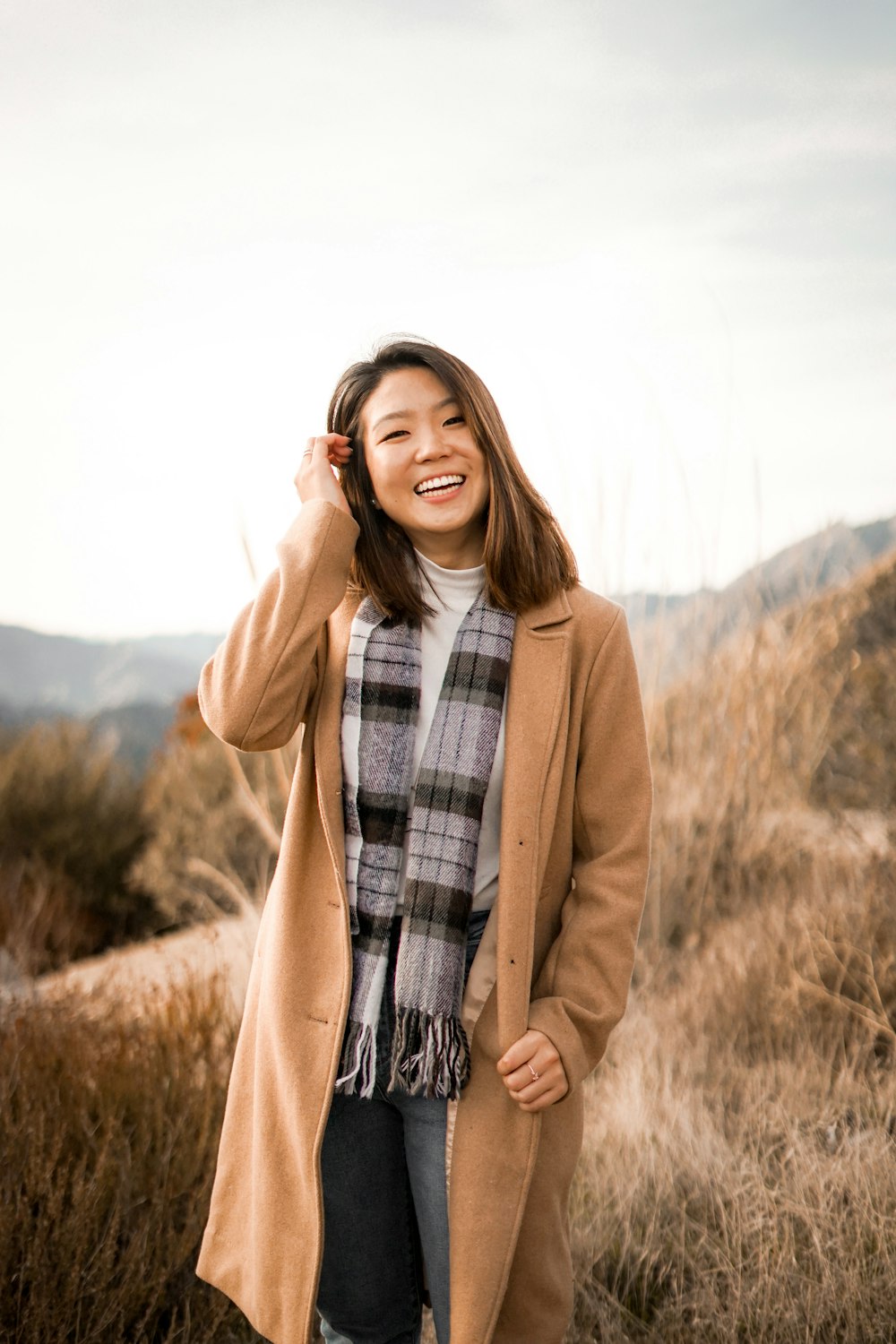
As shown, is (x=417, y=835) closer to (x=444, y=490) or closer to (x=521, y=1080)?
(x=521, y=1080)

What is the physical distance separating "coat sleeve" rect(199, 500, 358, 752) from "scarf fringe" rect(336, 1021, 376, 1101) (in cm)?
49

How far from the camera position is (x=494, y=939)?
61.2 inches

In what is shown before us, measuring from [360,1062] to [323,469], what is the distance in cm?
101

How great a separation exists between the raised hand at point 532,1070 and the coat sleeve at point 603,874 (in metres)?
0.02

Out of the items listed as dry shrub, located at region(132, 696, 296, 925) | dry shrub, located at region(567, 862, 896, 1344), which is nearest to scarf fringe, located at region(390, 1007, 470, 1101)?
dry shrub, located at region(567, 862, 896, 1344)

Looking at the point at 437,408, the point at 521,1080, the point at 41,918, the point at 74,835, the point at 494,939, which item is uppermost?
the point at 437,408

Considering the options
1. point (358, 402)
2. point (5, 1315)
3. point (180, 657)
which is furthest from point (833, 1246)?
point (180, 657)

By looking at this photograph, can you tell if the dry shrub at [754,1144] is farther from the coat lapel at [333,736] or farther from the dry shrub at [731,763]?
the coat lapel at [333,736]

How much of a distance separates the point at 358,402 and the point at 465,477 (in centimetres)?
30

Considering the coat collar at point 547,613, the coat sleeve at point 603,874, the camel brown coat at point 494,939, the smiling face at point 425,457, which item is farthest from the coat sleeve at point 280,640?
the coat sleeve at point 603,874

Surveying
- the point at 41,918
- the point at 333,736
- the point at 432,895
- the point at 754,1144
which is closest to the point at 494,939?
the point at 432,895

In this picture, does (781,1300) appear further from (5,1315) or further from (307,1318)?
(5,1315)

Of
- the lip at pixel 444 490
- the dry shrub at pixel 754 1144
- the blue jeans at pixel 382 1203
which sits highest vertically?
the lip at pixel 444 490

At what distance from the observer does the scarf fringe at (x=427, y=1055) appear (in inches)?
57.6
